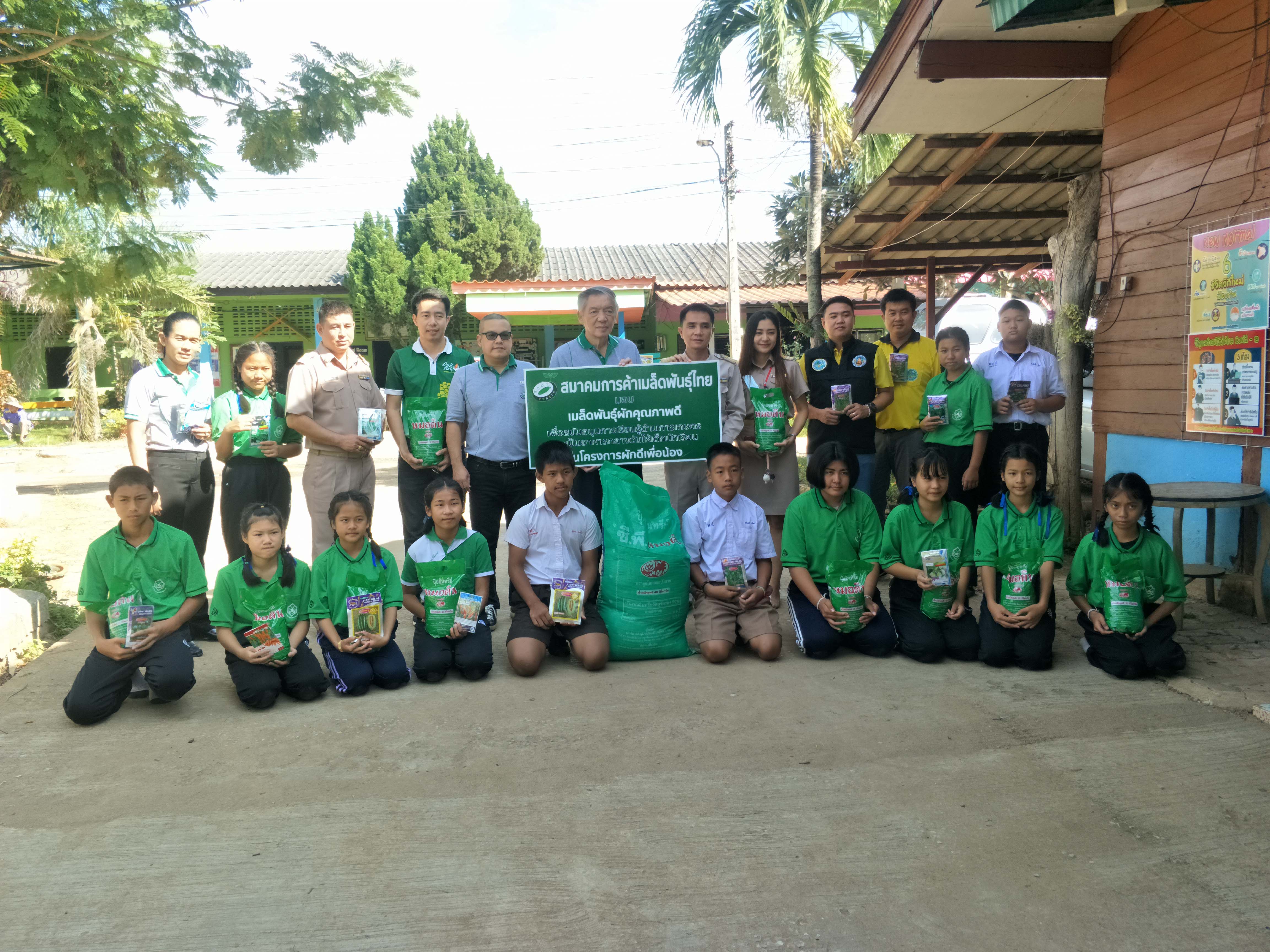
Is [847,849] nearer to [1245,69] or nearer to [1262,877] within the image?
[1262,877]

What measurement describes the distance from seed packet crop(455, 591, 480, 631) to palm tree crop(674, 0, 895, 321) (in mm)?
8142

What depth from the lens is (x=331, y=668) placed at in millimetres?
4191

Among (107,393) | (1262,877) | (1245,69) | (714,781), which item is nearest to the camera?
(1262,877)

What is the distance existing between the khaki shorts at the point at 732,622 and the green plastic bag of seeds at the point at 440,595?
3.99 ft

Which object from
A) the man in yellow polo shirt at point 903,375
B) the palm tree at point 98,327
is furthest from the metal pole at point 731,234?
the man in yellow polo shirt at point 903,375

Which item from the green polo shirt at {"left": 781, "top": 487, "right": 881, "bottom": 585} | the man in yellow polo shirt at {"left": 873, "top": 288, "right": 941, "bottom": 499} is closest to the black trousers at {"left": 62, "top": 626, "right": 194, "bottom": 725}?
the green polo shirt at {"left": 781, "top": 487, "right": 881, "bottom": 585}

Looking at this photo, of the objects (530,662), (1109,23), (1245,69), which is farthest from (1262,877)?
(1109,23)

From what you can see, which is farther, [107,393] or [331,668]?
[107,393]

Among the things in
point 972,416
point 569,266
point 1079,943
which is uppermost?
point 569,266

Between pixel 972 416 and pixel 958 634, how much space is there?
138 centimetres

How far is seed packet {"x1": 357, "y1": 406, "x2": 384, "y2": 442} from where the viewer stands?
4.92 meters

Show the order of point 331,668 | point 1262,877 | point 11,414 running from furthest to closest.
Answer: point 11,414, point 331,668, point 1262,877

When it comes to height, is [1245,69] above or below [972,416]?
above

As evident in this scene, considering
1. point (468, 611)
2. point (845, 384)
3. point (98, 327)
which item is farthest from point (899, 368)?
point (98, 327)
